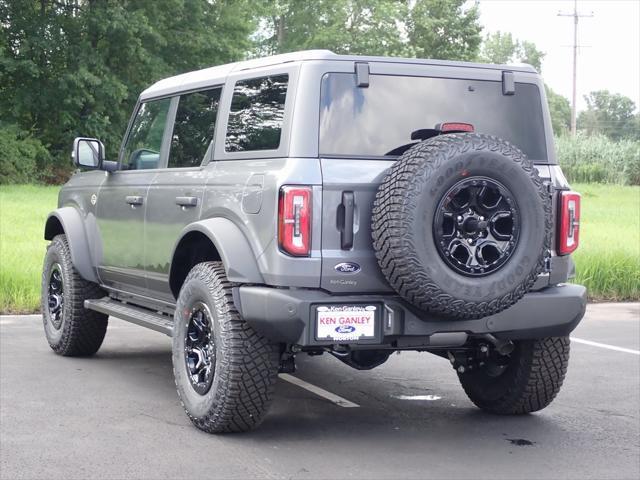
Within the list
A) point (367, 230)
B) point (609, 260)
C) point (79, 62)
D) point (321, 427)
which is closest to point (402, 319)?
point (367, 230)

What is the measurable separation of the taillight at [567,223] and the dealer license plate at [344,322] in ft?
4.23

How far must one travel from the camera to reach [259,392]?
554cm

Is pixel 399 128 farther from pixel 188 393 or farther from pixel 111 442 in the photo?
pixel 111 442

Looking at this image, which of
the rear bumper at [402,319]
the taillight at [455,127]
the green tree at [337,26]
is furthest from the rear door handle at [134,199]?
the green tree at [337,26]

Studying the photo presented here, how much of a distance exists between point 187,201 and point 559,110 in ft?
460

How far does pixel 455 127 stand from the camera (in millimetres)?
5613

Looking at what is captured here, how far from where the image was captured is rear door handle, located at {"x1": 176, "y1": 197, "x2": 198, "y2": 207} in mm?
6270

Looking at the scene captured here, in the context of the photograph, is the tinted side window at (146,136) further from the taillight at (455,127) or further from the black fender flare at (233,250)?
the taillight at (455,127)

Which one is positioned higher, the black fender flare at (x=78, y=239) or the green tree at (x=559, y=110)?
the green tree at (x=559, y=110)

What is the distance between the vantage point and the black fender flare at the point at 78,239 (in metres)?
7.91

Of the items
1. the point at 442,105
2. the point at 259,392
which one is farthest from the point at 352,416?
the point at 442,105

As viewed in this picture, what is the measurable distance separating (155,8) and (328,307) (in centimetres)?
4154

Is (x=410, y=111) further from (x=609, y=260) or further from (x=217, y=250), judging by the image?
(x=609, y=260)

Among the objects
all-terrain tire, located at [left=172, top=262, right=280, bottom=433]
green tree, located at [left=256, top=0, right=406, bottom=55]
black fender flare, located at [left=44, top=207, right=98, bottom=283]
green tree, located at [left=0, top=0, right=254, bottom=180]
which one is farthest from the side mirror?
green tree, located at [left=256, top=0, right=406, bottom=55]
